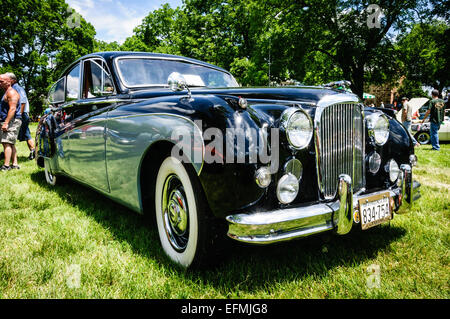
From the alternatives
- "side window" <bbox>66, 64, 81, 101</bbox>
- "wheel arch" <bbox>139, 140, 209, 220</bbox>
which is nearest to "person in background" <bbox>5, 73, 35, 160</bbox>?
"side window" <bbox>66, 64, 81, 101</bbox>

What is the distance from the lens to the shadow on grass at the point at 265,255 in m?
1.84

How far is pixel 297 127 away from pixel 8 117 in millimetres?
5606

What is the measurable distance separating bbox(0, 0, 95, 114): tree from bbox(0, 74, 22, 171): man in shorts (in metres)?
24.2

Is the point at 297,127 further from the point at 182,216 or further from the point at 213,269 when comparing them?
the point at 213,269

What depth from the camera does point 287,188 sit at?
1726 mm

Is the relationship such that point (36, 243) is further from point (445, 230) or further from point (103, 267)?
point (445, 230)

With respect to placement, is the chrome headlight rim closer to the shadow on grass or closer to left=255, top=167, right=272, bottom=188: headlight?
the shadow on grass

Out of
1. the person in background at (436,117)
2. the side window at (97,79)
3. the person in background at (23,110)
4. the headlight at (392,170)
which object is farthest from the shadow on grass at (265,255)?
the person in background at (436,117)

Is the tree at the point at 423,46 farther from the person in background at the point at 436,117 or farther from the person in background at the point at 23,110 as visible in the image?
the person in background at the point at 23,110

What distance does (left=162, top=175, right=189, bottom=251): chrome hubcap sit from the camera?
192cm

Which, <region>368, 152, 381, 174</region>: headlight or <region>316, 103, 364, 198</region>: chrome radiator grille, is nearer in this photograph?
<region>316, 103, 364, 198</region>: chrome radiator grille

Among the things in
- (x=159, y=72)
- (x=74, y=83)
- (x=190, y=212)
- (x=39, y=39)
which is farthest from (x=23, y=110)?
(x=39, y=39)

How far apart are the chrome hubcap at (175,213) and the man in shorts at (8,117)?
4.81 metres
